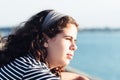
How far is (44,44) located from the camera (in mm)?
3652

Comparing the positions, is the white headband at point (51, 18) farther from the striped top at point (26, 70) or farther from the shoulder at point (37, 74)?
the shoulder at point (37, 74)

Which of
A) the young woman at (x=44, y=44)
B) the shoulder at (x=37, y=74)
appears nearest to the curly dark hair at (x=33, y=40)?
the young woman at (x=44, y=44)

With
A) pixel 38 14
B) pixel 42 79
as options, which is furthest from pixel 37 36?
pixel 42 79

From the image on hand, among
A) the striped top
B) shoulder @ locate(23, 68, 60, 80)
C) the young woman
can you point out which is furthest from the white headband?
shoulder @ locate(23, 68, 60, 80)

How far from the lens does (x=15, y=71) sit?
11.4ft

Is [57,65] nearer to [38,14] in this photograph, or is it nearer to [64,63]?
[64,63]

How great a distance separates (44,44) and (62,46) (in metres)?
0.12

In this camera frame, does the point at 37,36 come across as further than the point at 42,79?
Yes

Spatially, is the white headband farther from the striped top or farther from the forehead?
the striped top

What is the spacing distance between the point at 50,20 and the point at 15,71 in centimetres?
39

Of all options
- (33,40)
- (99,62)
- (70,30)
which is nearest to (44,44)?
(33,40)

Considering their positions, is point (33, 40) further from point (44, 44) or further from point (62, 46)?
point (62, 46)

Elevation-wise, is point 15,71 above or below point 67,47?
below

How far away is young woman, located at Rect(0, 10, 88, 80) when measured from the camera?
11.8ft
